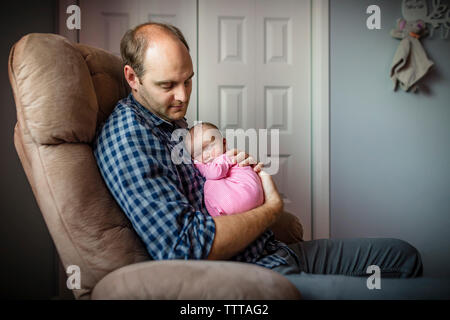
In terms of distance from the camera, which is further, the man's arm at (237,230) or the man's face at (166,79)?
the man's face at (166,79)

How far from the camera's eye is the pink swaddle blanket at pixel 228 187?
105 cm

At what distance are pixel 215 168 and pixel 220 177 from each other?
4 cm

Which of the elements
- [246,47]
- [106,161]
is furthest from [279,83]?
[106,161]

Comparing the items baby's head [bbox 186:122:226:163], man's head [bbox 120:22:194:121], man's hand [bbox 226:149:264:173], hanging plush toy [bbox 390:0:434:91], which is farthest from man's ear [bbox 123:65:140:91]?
hanging plush toy [bbox 390:0:434:91]

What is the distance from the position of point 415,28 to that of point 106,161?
2484 mm

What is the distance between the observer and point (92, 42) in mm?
2254

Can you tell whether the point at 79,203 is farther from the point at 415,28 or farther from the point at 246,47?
the point at 415,28

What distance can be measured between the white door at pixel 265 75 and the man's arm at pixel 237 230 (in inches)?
57.1

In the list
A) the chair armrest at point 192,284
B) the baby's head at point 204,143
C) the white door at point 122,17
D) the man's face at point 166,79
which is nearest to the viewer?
the chair armrest at point 192,284

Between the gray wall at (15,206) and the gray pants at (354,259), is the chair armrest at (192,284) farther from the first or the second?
the gray wall at (15,206)

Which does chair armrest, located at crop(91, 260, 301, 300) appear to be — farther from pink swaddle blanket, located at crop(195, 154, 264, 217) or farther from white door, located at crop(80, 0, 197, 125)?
white door, located at crop(80, 0, 197, 125)

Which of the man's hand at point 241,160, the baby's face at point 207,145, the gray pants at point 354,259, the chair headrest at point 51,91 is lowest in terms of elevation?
the gray pants at point 354,259

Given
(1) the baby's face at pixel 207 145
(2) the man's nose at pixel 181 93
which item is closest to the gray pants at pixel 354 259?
(1) the baby's face at pixel 207 145
